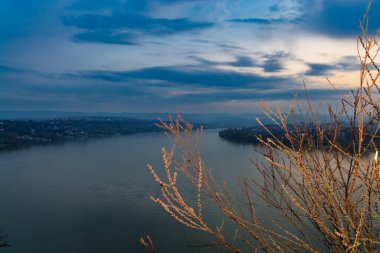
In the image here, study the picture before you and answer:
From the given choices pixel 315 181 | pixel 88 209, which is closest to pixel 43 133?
pixel 88 209

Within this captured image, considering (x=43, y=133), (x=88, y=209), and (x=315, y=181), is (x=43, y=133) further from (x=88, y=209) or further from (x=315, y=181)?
(x=315, y=181)

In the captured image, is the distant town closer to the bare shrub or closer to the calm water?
the calm water

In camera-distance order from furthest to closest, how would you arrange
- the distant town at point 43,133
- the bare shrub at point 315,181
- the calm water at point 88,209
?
the distant town at point 43,133 → the calm water at point 88,209 → the bare shrub at point 315,181

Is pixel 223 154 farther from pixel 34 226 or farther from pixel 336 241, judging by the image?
pixel 336 241

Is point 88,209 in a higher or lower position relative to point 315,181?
lower

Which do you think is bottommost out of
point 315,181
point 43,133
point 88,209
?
point 88,209

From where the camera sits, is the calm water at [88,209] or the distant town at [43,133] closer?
the calm water at [88,209]

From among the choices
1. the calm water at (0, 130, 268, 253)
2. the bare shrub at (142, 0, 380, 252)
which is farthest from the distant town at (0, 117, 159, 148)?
the bare shrub at (142, 0, 380, 252)

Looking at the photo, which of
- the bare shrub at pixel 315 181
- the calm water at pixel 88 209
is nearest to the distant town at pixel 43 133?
the calm water at pixel 88 209

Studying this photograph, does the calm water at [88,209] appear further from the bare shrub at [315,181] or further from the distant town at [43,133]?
the distant town at [43,133]
